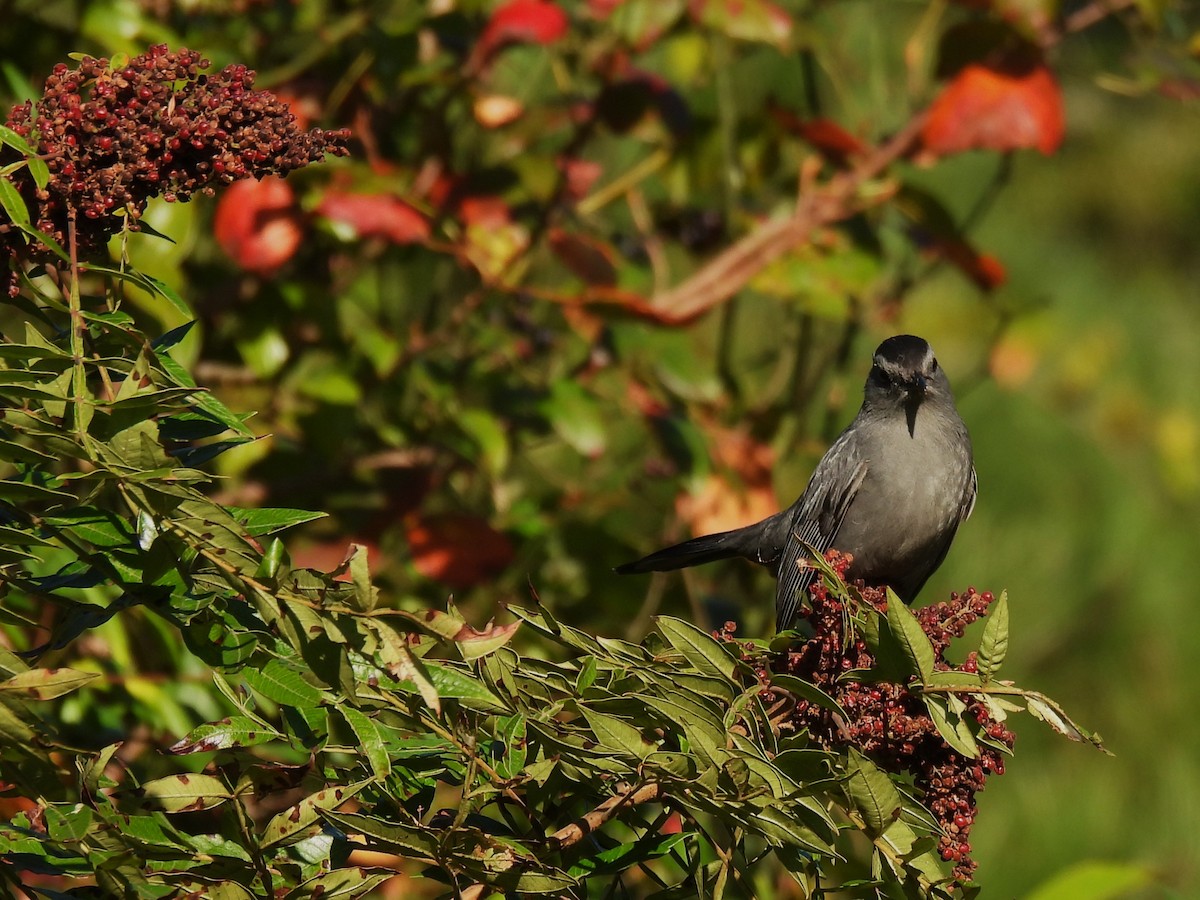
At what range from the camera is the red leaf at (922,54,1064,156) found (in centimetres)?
382

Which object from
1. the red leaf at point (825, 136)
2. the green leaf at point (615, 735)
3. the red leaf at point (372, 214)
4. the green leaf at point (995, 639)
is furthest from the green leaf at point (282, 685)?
the red leaf at point (825, 136)

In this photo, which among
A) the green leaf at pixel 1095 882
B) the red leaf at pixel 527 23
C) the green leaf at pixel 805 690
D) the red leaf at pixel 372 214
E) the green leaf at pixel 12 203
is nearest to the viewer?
the green leaf at pixel 12 203

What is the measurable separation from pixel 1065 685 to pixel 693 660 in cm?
680

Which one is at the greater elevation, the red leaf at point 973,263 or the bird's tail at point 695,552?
the red leaf at point 973,263

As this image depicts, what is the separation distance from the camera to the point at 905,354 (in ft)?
13.5

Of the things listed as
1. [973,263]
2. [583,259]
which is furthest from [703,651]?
[973,263]

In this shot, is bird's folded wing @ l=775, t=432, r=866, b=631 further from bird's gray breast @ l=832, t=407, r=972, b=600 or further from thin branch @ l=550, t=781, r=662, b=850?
thin branch @ l=550, t=781, r=662, b=850

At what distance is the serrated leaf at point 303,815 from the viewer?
5.72 ft

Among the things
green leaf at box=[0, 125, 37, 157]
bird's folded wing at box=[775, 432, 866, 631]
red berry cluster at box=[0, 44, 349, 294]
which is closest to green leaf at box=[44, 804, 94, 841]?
red berry cluster at box=[0, 44, 349, 294]

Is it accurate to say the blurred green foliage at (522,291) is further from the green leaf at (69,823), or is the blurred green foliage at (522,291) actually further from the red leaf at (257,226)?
the green leaf at (69,823)

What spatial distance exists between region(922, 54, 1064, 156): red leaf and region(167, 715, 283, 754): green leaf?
2.79 m

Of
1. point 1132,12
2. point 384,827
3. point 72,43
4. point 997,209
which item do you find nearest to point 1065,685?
point 1132,12

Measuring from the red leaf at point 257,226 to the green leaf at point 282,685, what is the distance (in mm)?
1899

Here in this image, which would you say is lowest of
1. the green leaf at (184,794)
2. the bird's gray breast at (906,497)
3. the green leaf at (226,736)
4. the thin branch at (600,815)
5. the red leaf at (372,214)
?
the bird's gray breast at (906,497)
